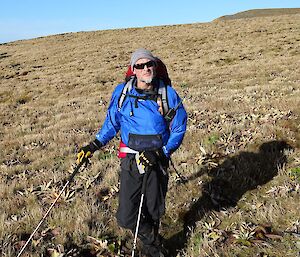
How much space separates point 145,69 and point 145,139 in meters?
0.87

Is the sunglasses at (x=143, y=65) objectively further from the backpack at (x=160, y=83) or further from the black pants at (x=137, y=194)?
the black pants at (x=137, y=194)

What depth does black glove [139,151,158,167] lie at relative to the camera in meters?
4.40

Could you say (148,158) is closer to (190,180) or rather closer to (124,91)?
(124,91)

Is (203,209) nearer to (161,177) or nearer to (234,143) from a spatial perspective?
(161,177)

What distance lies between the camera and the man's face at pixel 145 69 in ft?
14.4

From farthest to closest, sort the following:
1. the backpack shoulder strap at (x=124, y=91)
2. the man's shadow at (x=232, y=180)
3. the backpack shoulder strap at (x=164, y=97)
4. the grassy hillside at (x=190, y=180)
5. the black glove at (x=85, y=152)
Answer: the man's shadow at (x=232, y=180), the grassy hillside at (x=190, y=180), the black glove at (x=85, y=152), the backpack shoulder strap at (x=124, y=91), the backpack shoulder strap at (x=164, y=97)

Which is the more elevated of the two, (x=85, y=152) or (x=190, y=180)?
(x=85, y=152)

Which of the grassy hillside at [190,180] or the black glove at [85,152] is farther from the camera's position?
the grassy hillside at [190,180]

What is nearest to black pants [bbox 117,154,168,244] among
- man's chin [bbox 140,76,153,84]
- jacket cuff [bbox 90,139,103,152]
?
jacket cuff [bbox 90,139,103,152]

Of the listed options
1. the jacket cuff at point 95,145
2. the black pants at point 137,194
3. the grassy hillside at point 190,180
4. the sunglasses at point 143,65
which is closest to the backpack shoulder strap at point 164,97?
the sunglasses at point 143,65

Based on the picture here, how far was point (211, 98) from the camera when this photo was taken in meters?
16.3

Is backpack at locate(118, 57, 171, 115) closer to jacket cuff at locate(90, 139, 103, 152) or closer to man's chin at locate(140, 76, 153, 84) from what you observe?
man's chin at locate(140, 76, 153, 84)

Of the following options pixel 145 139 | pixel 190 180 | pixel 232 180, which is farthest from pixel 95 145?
pixel 232 180

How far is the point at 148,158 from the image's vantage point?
14.5 ft
